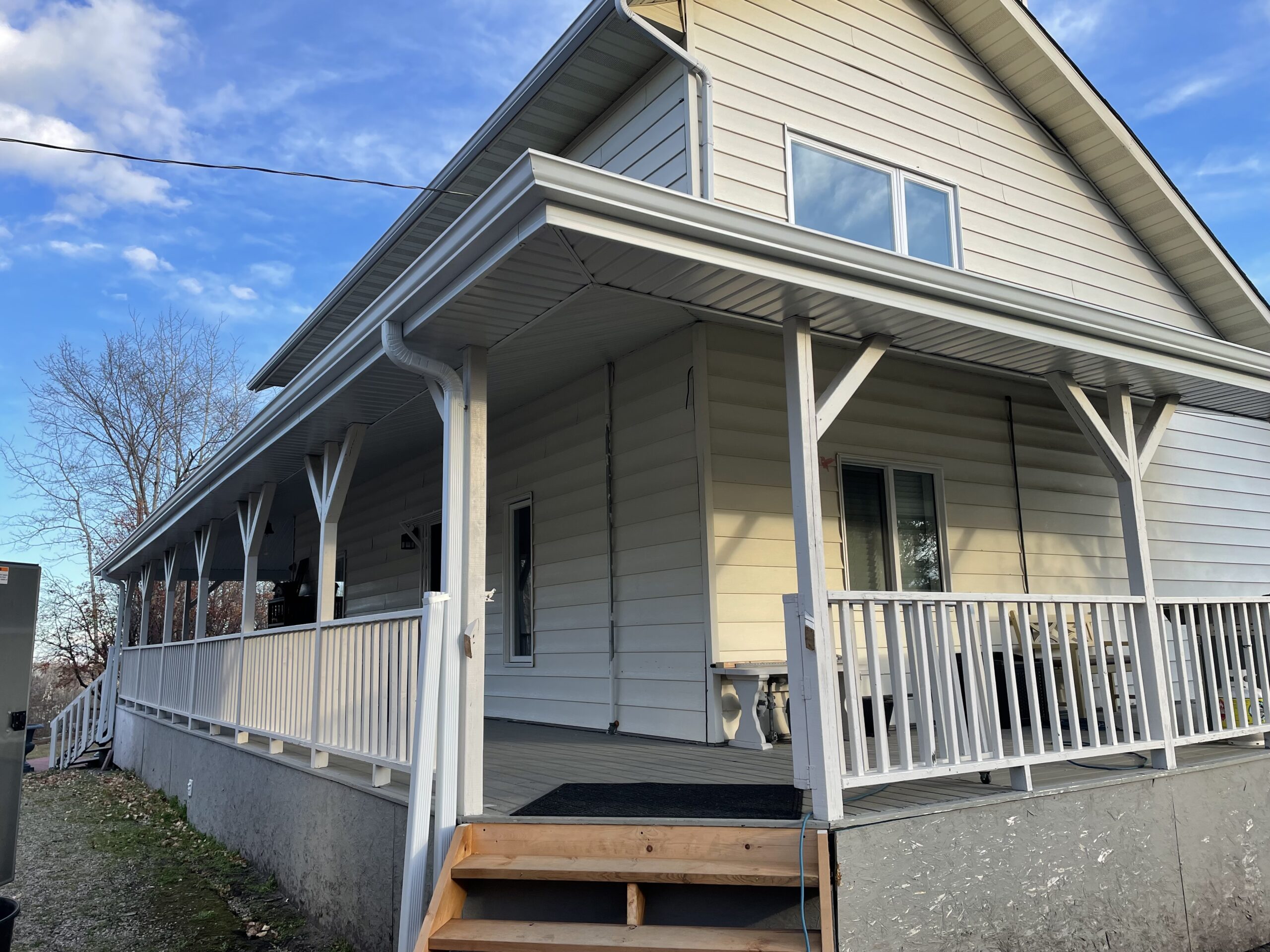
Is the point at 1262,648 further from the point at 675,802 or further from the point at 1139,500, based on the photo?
the point at 675,802

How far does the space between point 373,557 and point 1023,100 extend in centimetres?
847

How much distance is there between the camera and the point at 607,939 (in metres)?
3.22

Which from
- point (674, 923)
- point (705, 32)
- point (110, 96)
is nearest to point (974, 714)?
point (674, 923)

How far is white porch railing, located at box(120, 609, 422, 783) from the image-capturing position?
4.35 m

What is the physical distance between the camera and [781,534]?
21.3 ft

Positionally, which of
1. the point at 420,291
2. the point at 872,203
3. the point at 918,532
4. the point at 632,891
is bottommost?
the point at 632,891

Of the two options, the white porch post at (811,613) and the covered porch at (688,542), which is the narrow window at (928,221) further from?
the white porch post at (811,613)

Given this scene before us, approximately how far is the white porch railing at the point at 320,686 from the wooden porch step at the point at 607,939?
983mm

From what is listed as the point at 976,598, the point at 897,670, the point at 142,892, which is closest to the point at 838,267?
the point at 976,598

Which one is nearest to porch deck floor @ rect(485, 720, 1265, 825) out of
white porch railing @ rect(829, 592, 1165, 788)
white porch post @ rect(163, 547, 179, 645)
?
white porch railing @ rect(829, 592, 1165, 788)

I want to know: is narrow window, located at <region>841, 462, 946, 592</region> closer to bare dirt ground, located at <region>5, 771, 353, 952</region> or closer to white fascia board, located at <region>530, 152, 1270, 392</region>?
white fascia board, located at <region>530, 152, 1270, 392</region>

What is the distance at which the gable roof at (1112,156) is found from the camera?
800 cm

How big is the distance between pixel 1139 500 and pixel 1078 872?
208cm

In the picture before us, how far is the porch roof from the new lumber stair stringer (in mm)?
2135
